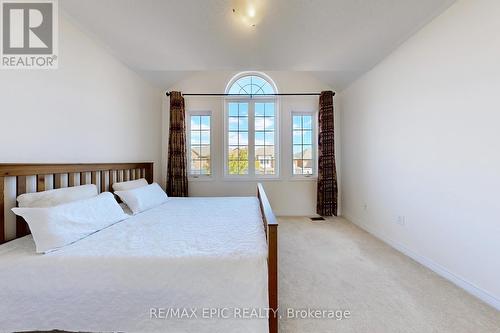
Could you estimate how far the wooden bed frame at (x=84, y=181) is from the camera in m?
1.32

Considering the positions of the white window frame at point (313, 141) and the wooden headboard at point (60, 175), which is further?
the white window frame at point (313, 141)

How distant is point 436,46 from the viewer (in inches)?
87.3

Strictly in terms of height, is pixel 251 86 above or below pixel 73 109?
above

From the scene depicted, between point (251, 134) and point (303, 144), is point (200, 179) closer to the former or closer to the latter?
point (251, 134)

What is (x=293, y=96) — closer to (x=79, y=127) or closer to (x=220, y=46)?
(x=220, y=46)

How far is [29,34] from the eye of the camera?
186 centimetres

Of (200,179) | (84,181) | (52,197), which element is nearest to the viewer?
(52,197)

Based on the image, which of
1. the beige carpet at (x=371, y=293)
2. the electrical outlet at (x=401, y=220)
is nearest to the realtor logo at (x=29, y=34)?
the beige carpet at (x=371, y=293)

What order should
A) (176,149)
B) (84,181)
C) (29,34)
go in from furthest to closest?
(176,149) → (84,181) → (29,34)

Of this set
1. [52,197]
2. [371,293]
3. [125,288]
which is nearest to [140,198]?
[52,197]

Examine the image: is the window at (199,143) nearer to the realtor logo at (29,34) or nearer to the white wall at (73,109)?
the white wall at (73,109)

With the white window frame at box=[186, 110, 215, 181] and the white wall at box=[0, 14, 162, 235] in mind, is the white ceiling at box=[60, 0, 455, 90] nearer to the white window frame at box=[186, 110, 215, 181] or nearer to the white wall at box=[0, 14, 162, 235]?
the white wall at box=[0, 14, 162, 235]

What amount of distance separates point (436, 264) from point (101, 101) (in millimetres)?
4019

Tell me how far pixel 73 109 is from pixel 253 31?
2.01 meters
